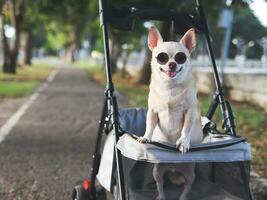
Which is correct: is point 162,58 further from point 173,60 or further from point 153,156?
point 153,156

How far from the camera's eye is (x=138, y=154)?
10.5 ft

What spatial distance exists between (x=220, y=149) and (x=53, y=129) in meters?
5.69

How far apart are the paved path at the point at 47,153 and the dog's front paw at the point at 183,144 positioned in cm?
199

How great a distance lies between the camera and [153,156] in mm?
3174

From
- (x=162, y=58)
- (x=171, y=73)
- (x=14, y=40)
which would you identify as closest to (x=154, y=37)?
(x=162, y=58)

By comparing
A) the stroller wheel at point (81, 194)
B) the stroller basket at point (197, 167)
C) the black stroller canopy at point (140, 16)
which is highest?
the black stroller canopy at point (140, 16)

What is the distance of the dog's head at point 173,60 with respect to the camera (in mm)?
3400

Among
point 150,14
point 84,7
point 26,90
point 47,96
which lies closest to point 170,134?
point 150,14

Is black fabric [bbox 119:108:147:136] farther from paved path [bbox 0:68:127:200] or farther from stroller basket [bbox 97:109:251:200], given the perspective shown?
paved path [bbox 0:68:127:200]

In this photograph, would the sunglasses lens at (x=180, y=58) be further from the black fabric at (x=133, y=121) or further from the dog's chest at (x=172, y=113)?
the black fabric at (x=133, y=121)

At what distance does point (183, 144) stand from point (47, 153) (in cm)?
378

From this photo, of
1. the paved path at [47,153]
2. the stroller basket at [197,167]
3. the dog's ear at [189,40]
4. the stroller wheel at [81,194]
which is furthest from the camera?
the paved path at [47,153]

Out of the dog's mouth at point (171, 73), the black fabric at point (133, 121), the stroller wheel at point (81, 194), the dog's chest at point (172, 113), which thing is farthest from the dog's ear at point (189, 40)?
the stroller wheel at point (81, 194)

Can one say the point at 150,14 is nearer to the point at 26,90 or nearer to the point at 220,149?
the point at 220,149
